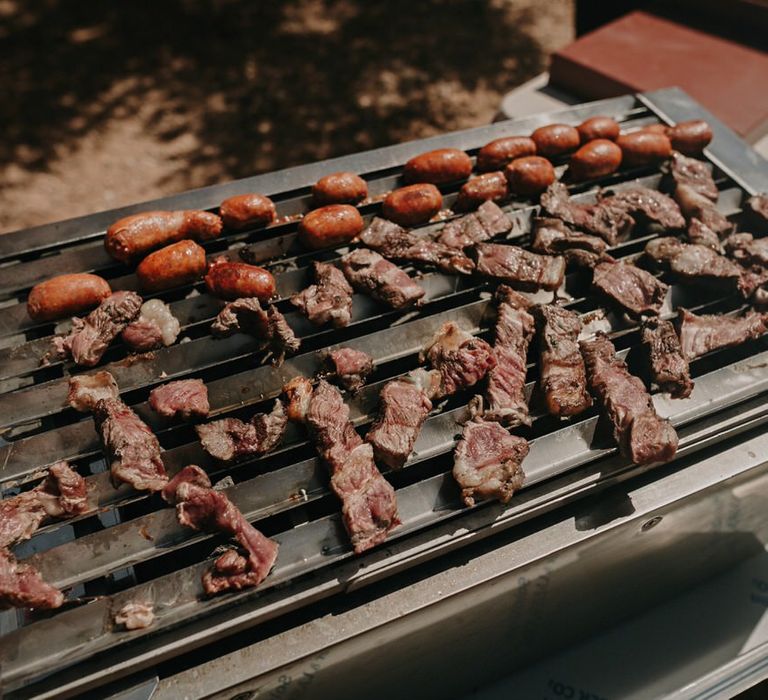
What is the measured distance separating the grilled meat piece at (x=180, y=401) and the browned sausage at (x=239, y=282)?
0.57 m

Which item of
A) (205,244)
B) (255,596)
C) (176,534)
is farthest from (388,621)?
(205,244)

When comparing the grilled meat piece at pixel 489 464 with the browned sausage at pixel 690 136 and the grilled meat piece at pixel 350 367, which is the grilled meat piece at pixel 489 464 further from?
the browned sausage at pixel 690 136

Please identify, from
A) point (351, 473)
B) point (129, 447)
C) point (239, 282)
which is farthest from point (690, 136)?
point (129, 447)

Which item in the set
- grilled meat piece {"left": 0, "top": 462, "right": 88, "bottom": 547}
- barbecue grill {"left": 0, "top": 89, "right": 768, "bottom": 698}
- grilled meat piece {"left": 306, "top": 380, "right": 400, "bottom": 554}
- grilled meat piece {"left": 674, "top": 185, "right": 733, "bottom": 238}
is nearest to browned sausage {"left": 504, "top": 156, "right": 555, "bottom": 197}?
barbecue grill {"left": 0, "top": 89, "right": 768, "bottom": 698}

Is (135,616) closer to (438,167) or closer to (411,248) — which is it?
(411,248)

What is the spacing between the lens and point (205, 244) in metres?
3.51

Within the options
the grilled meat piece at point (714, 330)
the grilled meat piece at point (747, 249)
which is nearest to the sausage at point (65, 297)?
the grilled meat piece at point (714, 330)

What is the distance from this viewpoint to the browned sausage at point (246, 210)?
3453 millimetres

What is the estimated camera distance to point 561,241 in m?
3.53

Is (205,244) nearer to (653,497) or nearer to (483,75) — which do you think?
(653,497)

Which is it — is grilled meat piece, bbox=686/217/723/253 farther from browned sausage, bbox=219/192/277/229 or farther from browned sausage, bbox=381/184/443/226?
browned sausage, bbox=219/192/277/229

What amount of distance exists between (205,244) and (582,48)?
4.01 metres

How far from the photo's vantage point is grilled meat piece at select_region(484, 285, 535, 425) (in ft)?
9.49

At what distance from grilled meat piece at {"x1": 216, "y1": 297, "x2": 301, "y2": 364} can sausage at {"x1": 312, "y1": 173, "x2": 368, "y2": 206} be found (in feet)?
2.95
